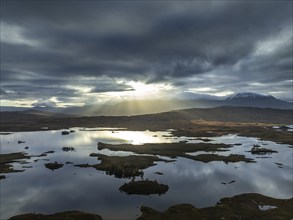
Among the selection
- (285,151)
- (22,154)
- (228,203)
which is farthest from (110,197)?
(285,151)

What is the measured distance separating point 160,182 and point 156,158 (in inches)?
1082

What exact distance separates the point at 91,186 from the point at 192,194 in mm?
19185

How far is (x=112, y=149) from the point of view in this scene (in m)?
107

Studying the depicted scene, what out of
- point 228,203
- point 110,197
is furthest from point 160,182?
point 228,203

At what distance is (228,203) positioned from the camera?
151 feet

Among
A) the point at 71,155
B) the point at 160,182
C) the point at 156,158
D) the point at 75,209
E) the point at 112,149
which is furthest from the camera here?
the point at 112,149

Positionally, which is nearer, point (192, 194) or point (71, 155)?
point (192, 194)

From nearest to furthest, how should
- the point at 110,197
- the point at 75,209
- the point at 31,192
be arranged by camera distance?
the point at 75,209
the point at 110,197
the point at 31,192

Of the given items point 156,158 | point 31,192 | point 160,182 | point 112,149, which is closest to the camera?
point 31,192

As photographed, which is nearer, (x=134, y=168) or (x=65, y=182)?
(x=65, y=182)

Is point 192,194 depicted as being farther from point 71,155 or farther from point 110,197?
point 71,155

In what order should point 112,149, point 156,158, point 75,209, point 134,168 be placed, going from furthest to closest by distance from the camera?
point 112,149
point 156,158
point 134,168
point 75,209

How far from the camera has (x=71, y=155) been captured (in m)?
93.1

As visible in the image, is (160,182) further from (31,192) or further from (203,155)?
(203,155)
